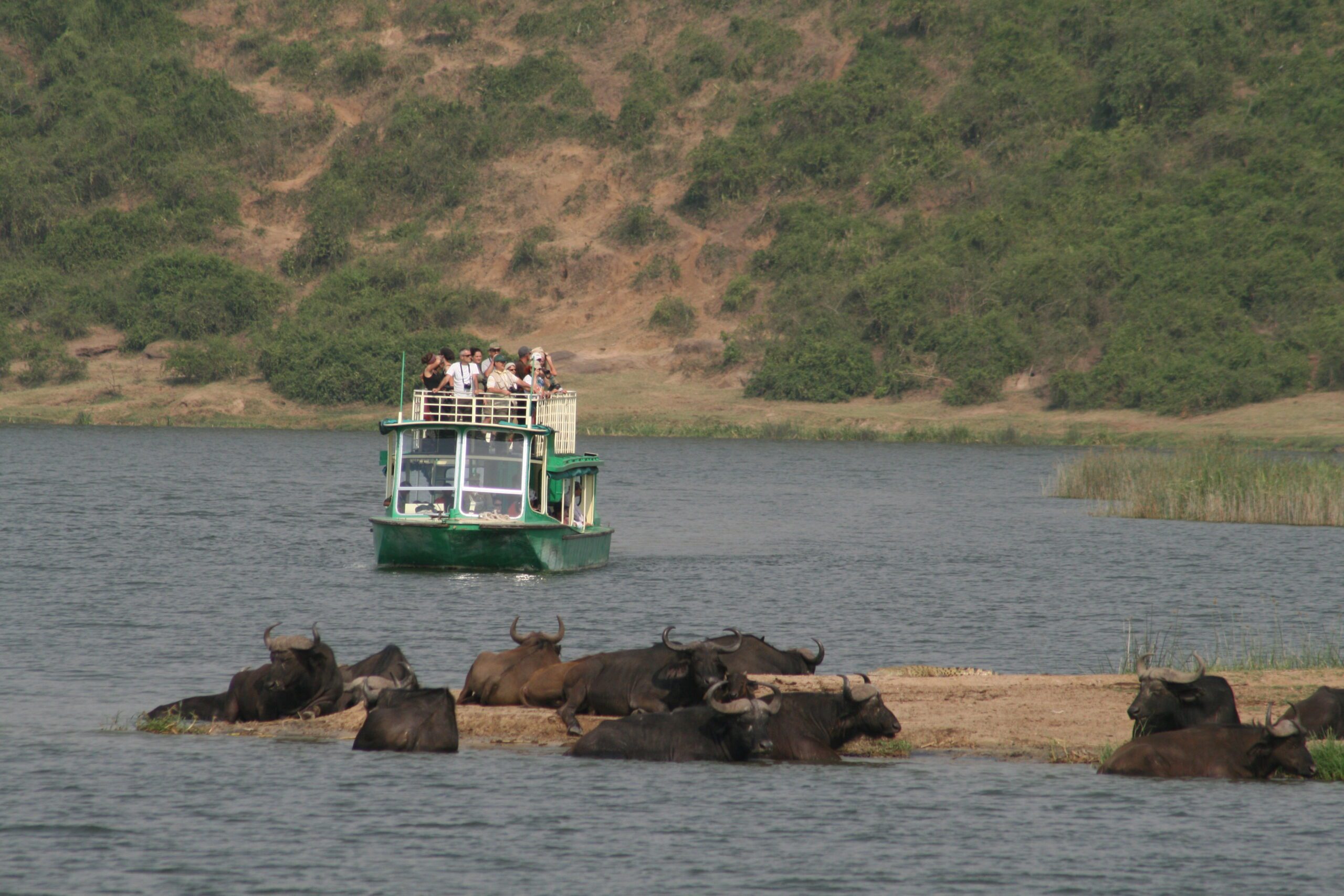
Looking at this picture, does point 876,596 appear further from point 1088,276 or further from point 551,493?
point 1088,276

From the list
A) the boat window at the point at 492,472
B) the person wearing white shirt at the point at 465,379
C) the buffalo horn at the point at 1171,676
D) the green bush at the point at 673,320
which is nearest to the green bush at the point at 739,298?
the green bush at the point at 673,320

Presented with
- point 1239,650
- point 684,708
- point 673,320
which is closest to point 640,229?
point 673,320

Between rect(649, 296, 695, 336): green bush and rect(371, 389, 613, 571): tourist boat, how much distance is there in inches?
2044

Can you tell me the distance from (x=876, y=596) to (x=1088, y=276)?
53.5 metres

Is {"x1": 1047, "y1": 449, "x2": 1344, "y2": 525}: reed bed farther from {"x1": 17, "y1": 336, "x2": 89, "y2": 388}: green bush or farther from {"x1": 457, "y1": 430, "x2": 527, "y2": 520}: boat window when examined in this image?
{"x1": 17, "y1": 336, "x2": 89, "y2": 388}: green bush

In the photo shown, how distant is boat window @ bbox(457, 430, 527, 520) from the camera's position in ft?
91.2

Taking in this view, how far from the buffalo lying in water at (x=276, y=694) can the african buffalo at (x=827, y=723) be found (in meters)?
4.31

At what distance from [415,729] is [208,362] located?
66.4 m

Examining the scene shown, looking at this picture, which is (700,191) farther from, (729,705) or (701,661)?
(729,705)

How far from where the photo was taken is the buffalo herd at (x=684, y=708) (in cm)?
1463

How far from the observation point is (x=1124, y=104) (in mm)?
90062

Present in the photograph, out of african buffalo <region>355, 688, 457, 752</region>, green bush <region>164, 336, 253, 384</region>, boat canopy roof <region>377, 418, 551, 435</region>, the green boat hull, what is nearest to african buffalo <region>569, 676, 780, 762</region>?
african buffalo <region>355, 688, 457, 752</region>

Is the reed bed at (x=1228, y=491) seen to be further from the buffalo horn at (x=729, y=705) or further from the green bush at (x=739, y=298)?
the green bush at (x=739, y=298)

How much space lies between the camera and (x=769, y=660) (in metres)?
17.0
